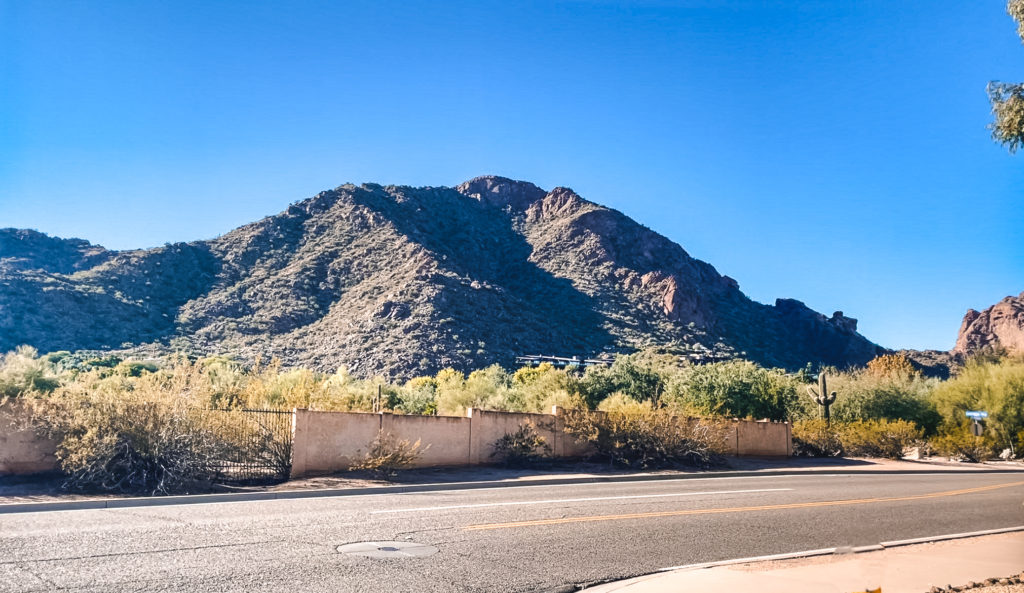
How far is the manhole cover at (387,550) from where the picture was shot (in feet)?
27.7

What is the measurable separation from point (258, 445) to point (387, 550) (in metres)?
9.93

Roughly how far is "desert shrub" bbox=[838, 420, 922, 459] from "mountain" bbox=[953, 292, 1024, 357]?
251 feet

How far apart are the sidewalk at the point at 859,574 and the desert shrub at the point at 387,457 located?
37.8 feet

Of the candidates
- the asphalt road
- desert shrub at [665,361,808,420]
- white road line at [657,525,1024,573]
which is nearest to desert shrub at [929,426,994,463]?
desert shrub at [665,361,808,420]

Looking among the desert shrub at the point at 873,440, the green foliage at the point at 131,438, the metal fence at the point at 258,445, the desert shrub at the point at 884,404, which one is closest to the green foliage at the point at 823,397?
the desert shrub at the point at 873,440

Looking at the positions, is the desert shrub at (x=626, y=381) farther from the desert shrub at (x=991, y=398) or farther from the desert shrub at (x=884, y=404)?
the desert shrub at (x=991, y=398)

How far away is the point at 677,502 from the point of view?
14.1 metres

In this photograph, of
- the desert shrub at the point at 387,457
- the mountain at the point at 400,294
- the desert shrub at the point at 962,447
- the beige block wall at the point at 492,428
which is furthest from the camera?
the mountain at the point at 400,294

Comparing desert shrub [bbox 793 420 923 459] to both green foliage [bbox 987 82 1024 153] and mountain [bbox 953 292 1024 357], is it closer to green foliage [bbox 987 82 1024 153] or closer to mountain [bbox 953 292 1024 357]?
green foliage [bbox 987 82 1024 153]

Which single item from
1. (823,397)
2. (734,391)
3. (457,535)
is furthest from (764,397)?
(457,535)

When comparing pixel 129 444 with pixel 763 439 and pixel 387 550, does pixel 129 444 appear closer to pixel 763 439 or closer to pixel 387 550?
pixel 387 550

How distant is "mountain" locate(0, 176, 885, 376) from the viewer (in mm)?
60094

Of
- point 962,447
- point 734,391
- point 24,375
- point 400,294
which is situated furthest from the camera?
point 400,294

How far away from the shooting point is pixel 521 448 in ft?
72.3
